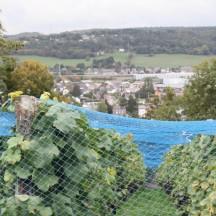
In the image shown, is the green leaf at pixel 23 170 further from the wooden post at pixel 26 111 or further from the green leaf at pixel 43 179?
the wooden post at pixel 26 111

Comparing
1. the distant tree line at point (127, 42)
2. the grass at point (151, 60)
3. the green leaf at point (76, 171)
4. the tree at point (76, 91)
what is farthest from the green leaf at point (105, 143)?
the grass at point (151, 60)

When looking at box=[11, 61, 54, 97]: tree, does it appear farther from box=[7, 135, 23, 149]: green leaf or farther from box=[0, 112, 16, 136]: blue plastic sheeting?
box=[7, 135, 23, 149]: green leaf

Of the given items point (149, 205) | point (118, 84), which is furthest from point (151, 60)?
point (149, 205)

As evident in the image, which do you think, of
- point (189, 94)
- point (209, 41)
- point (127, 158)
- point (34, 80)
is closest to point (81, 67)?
point (209, 41)

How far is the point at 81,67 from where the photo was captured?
78.6 metres

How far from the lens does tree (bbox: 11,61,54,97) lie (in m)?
29.1

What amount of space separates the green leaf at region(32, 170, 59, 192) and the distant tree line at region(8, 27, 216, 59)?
229ft

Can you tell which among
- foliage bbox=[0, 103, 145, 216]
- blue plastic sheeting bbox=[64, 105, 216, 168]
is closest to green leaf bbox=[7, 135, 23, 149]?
foliage bbox=[0, 103, 145, 216]

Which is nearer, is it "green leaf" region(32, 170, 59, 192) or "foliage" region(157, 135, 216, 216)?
"green leaf" region(32, 170, 59, 192)

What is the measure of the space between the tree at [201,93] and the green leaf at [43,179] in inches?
648

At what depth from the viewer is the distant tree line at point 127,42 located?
74.0 meters

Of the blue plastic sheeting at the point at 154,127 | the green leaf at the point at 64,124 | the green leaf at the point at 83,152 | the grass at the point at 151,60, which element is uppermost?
the green leaf at the point at 64,124

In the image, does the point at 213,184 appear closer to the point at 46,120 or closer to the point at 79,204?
the point at 79,204

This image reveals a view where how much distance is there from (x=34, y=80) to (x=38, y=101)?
88.1 ft
